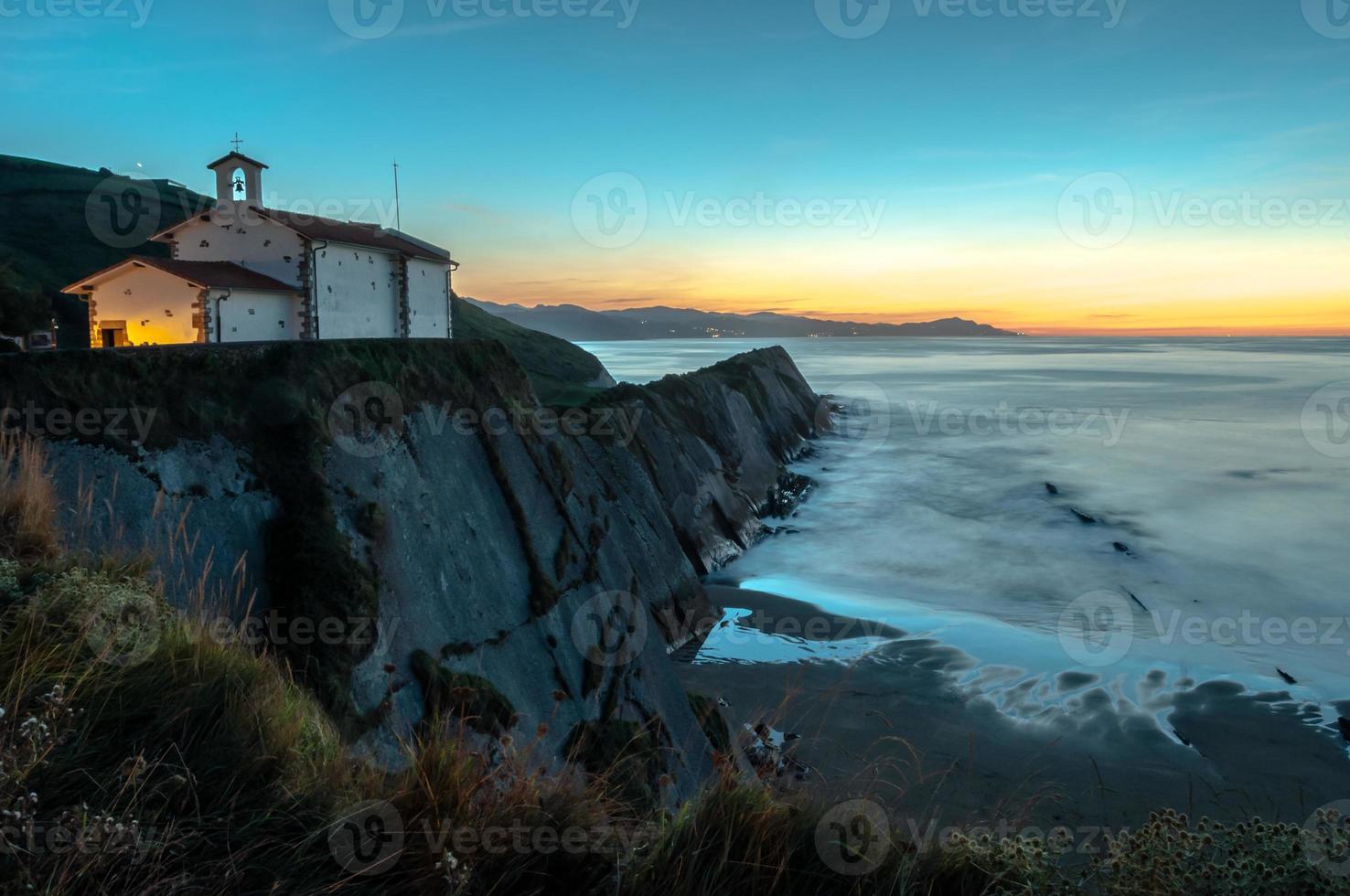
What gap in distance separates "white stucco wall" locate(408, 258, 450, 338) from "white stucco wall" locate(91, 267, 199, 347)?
765 centimetres

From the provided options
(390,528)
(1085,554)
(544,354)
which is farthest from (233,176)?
(544,354)

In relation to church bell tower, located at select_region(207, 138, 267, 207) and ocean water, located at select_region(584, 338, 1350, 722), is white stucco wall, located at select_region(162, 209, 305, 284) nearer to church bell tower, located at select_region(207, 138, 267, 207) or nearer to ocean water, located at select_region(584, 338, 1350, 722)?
church bell tower, located at select_region(207, 138, 267, 207)

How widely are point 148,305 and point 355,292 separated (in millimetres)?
5916

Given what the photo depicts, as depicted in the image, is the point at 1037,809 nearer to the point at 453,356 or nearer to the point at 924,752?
the point at 924,752

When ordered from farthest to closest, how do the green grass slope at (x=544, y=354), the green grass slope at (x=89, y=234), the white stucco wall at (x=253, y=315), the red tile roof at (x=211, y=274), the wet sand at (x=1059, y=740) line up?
the green grass slope at (x=544, y=354)
the green grass slope at (x=89, y=234)
the white stucco wall at (x=253, y=315)
the red tile roof at (x=211, y=274)
the wet sand at (x=1059, y=740)

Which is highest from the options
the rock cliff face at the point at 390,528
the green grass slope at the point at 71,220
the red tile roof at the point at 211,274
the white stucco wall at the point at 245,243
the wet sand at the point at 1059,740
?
the green grass slope at the point at 71,220

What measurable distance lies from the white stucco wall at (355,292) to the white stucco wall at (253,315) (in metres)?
0.84

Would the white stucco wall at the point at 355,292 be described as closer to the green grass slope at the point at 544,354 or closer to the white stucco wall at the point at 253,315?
the white stucco wall at the point at 253,315

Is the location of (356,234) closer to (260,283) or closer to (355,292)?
(355,292)

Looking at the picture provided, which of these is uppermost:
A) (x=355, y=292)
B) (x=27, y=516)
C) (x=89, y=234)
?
(x=89, y=234)

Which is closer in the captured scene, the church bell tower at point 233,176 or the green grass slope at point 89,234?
the church bell tower at point 233,176

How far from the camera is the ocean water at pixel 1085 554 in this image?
62.6 ft

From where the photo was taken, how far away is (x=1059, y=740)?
12.7m

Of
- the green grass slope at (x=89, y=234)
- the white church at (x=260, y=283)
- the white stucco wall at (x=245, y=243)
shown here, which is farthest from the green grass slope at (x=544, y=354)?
the white stucco wall at (x=245, y=243)
